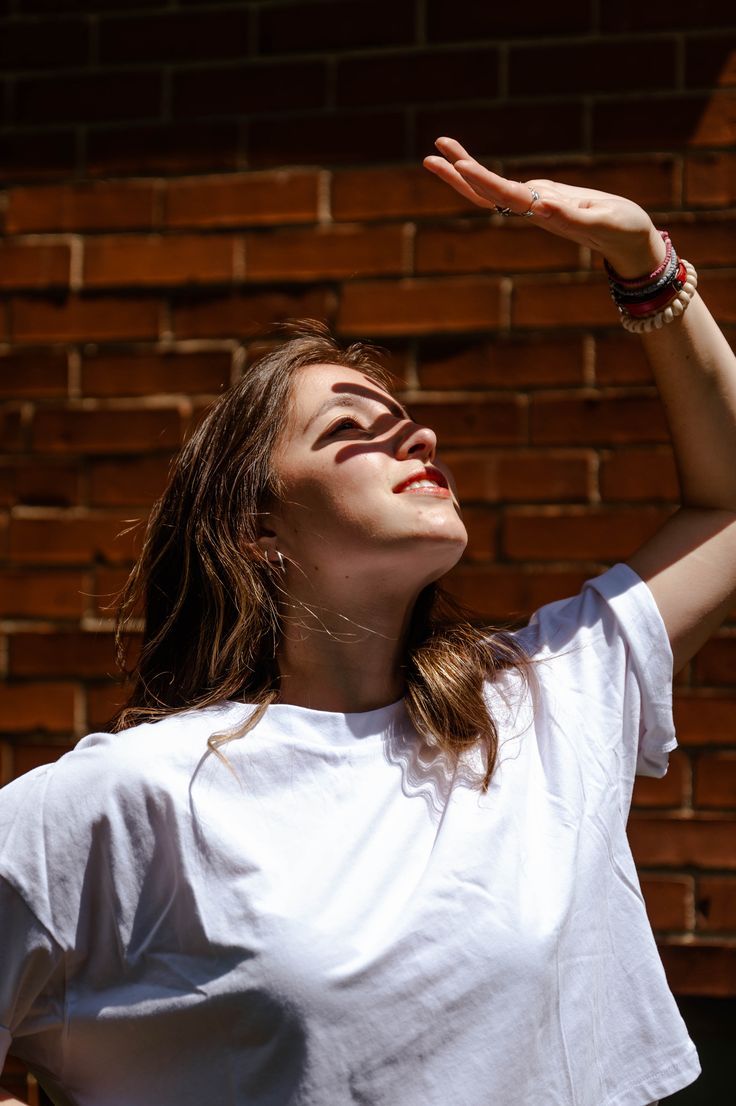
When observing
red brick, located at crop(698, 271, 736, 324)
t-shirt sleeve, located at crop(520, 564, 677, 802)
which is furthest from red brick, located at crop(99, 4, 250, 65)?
t-shirt sleeve, located at crop(520, 564, 677, 802)

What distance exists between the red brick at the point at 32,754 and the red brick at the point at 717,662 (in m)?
1.31

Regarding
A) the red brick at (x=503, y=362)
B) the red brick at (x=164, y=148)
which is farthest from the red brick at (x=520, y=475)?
the red brick at (x=164, y=148)

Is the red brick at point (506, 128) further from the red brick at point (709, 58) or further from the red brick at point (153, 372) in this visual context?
the red brick at point (153, 372)

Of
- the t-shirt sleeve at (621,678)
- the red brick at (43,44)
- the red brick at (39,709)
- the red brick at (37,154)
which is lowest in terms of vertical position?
the red brick at (39,709)

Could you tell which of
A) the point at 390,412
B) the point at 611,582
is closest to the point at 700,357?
the point at 611,582

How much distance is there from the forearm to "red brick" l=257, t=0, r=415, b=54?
1.01 metres

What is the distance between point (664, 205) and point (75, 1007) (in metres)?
1.81

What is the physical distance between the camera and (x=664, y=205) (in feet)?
7.46

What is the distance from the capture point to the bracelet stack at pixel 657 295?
178 cm

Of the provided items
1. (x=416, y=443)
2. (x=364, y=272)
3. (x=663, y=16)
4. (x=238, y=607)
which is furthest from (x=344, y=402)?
(x=663, y=16)

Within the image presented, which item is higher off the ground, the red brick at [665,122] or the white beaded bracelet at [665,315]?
the red brick at [665,122]

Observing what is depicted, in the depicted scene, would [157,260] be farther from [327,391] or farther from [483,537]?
[483,537]

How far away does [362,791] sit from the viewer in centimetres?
163

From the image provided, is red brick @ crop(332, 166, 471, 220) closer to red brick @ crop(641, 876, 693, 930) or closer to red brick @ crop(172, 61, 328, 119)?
red brick @ crop(172, 61, 328, 119)
